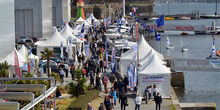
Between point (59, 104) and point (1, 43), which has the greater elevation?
point (1, 43)

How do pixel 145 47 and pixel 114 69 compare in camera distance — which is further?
pixel 145 47

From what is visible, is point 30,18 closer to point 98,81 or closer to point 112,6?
point 98,81

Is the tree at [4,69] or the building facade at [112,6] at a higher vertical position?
the building facade at [112,6]

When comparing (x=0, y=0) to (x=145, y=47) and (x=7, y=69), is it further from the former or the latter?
(x=145, y=47)

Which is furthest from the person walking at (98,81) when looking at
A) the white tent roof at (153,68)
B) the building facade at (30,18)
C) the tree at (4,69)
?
the building facade at (30,18)

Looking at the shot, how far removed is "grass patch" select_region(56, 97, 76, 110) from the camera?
2316 centimetres

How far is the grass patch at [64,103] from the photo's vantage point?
23.2m

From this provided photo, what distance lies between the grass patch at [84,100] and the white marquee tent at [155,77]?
260 centimetres

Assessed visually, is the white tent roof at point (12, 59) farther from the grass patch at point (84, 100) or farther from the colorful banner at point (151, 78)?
the colorful banner at point (151, 78)

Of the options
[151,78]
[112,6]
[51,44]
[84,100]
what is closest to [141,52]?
[151,78]

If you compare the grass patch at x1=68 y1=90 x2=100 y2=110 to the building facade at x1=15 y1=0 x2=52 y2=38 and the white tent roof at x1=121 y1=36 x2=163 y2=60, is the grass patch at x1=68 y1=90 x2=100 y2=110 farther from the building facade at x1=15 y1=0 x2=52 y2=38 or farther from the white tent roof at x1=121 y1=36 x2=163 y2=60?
the building facade at x1=15 y1=0 x2=52 y2=38

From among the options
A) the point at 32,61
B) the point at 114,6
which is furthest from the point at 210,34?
the point at 32,61

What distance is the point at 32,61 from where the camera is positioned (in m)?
32.2

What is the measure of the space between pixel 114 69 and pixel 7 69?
8271mm
